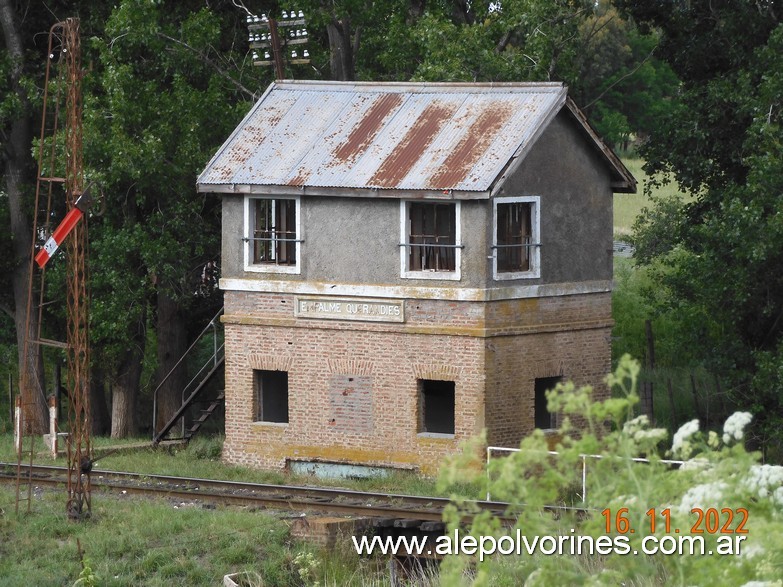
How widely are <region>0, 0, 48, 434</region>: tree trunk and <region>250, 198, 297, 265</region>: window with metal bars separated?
29.7 ft

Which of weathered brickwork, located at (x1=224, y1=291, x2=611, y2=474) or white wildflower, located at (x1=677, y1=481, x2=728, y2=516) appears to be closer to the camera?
white wildflower, located at (x1=677, y1=481, x2=728, y2=516)

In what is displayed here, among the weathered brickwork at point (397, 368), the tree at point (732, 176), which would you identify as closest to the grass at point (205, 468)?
the weathered brickwork at point (397, 368)

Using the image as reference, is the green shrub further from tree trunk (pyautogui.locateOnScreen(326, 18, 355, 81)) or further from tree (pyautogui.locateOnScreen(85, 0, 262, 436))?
tree trunk (pyautogui.locateOnScreen(326, 18, 355, 81))

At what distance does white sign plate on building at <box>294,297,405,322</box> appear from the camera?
1035 inches

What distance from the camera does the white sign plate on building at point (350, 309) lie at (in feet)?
86.3

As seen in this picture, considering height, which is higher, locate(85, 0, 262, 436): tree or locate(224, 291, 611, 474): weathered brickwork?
locate(85, 0, 262, 436): tree

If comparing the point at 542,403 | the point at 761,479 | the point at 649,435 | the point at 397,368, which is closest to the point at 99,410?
the point at 397,368

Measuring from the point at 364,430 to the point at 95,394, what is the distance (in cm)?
1549

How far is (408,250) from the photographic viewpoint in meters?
26.3

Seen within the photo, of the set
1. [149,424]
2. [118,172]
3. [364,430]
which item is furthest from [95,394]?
[364,430]

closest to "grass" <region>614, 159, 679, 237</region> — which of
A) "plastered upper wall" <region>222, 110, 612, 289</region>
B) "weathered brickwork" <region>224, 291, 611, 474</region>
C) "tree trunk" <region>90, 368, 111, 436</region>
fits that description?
"tree trunk" <region>90, 368, 111, 436</region>

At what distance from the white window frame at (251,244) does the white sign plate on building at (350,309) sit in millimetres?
642

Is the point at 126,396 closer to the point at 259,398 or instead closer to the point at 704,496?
the point at 259,398

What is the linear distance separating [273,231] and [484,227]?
4422 mm
